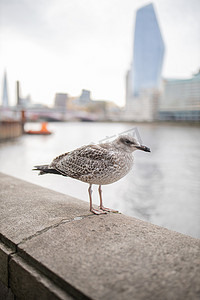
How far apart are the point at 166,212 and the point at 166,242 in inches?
106

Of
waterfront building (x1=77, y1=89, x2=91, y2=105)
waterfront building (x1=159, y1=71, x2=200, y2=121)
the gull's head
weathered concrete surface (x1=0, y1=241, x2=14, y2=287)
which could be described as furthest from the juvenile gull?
waterfront building (x1=159, y1=71, x2=200, y2=121)

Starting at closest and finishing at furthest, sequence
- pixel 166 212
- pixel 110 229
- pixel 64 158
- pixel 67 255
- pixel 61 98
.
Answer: pixel 67 255, pixel 110 229, pixel 64 158, pixel 166 212, pixel 61 98

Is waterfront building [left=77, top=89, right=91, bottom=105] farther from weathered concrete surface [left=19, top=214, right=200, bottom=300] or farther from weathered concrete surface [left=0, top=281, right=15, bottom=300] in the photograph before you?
weathered concrete surface [left=0, top=281, right=15, bottom=300]

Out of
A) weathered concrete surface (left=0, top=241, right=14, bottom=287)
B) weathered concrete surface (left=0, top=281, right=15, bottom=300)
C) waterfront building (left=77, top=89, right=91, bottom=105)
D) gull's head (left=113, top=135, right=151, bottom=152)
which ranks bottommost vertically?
weathered concrete surface (left=0, top=281, right=15, bottom=300)

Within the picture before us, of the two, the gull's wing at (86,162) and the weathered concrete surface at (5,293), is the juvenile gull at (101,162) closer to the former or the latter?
the gull's wing at (86,162)

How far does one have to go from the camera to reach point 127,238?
133 cm

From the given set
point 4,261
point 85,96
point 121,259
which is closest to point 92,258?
point 121,259

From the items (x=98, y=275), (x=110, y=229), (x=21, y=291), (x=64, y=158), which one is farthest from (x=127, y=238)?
(x=64, y=158)

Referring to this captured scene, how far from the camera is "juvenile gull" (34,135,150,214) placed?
162 cm

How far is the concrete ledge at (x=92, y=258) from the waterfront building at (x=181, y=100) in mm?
4218

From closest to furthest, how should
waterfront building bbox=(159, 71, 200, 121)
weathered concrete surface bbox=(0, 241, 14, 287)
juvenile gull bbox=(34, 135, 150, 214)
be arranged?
weathered concrete surface bbox=(0, 241, 14, 287) → juvenile gull bbox=(34, 135, 150, 214) → waterfront building bbox=(159, 71, 200, 121)

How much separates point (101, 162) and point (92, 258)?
70 cm

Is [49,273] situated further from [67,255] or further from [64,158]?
[64,158]

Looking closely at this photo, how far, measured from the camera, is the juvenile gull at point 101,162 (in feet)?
5.32
